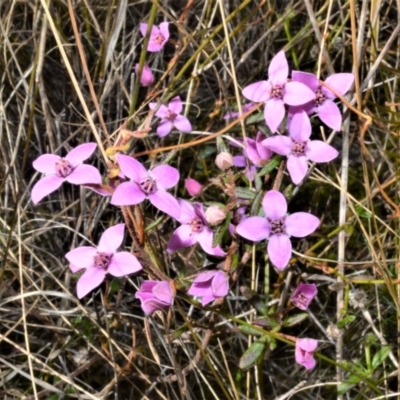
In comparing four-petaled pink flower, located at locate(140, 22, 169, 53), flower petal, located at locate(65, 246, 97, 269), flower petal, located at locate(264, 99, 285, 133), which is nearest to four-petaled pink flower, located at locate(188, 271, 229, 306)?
flower petal, located at locate(65, 246, 97, 269)

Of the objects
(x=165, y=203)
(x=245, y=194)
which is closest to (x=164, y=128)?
(x=245, y=194)

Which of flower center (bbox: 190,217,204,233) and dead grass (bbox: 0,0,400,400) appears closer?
flower center (bbox: 190,217,204,233)

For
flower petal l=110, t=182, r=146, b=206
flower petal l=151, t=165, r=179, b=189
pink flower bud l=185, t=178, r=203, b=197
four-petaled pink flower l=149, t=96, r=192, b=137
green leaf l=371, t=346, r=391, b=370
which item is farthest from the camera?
four-petaled pink flower l=149, t=96, r=192, b=137

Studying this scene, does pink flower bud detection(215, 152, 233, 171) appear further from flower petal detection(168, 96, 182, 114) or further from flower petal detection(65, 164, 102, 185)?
flower petal detection(168, 96, 182, 114)

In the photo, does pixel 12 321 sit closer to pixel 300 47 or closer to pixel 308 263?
pixel 308 263

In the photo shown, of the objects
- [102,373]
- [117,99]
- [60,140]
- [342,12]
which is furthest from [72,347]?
[342,12]

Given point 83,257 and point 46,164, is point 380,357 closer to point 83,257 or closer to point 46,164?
point 83,257

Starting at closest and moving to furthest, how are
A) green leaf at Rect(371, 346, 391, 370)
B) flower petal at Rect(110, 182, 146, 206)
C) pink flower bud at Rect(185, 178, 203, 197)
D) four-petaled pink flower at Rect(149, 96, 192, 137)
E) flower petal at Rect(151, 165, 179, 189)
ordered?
flower petal at Rect(110, 182, 146, 206) → flower petal at Rect(151, 165, 179, 189) → pink flower bud at Rect(185, 178, 203, 197) → green leaf at Rect(371, 346, 391, 370) → four-petaled pink flower at Rect(149, 96, 192, 137)
